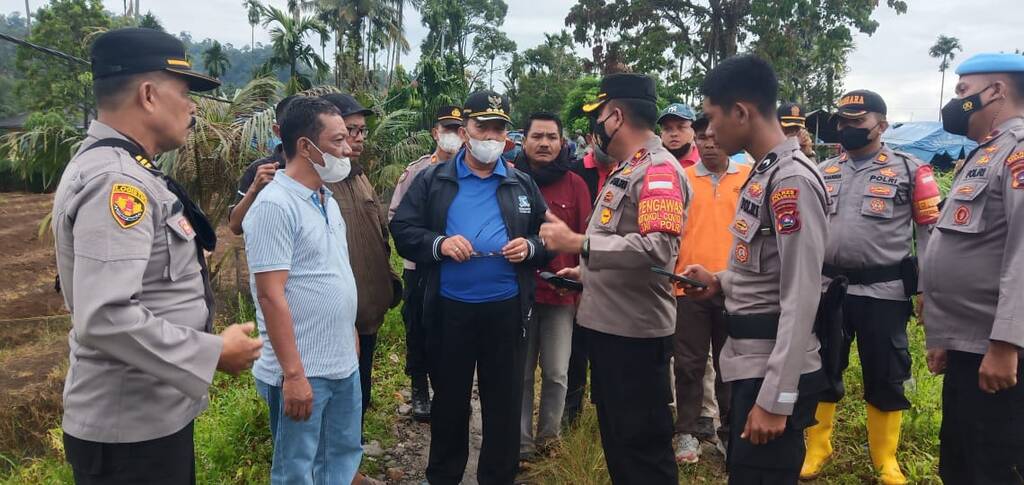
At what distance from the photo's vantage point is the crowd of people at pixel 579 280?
1717 millimetres

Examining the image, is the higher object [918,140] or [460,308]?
[918,140]

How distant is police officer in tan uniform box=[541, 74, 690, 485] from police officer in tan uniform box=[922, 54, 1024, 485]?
1041mm

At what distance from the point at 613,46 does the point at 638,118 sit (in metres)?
19.3

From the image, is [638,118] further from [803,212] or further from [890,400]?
[890,400]

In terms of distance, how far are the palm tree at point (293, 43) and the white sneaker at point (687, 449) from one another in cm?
Answer: 649

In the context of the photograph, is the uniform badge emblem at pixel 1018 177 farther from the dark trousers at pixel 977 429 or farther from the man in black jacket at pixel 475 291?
the man in black jacket at pixel 475 291

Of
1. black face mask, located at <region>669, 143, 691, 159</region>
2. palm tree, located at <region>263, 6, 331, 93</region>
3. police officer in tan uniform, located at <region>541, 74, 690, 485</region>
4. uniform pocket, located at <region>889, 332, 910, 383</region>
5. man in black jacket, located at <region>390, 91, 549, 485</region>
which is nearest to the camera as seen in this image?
police officer in tan uniform, located at <region>541, 74, 690, 485</region>

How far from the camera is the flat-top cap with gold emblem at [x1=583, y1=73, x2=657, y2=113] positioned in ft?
8.93

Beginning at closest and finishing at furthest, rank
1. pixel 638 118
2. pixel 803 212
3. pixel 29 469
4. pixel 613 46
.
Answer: pixel 803 212 → pixel 638 118 → pixel 29 469 → pixel 613 46

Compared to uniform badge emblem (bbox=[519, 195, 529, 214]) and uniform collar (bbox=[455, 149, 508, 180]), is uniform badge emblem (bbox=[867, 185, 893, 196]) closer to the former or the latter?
uniform badge emblem (bbox=[519, 195, 529, 214])

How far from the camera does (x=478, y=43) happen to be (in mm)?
53719

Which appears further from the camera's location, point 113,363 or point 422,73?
point 422,73

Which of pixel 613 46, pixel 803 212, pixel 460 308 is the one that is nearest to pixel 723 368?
pixel 803 212

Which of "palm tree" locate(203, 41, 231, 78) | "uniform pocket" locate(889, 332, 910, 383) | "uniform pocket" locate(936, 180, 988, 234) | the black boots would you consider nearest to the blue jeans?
the black boots
